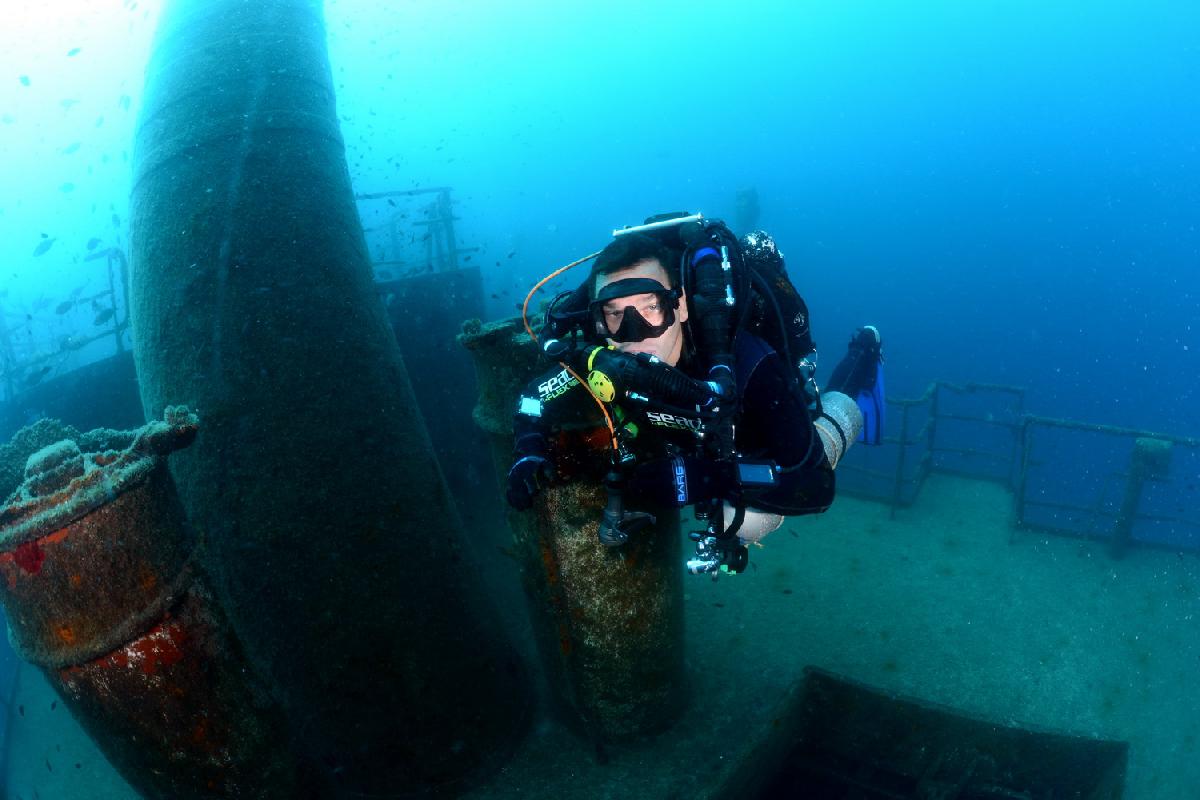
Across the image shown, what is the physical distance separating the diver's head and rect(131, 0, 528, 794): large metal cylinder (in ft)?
5.74

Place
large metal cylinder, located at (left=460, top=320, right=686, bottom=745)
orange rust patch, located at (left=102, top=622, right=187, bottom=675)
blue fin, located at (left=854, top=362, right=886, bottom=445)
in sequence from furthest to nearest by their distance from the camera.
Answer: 1. blue fin, located at (left=854, top=362, right=886, bottom=445)
2. large metal cylinder, located at (left=460, top=320, right=686, bottom=745)
3. orange rust patch, located at (left=102, top=622, right=187, bottom=675)

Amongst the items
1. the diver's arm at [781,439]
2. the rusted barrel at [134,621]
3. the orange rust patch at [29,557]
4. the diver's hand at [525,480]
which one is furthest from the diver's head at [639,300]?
the orange rust patch at [29,557]

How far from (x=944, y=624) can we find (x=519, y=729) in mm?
4082

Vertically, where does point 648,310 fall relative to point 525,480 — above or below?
above

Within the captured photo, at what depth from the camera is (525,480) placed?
112 inches

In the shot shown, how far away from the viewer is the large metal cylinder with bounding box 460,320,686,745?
3.57 meters

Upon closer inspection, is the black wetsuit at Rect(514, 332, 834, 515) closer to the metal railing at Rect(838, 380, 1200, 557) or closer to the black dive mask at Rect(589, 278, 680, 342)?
the black dive mask at Rect(589, 278, 680, 342)

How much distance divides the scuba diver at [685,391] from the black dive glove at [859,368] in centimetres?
142

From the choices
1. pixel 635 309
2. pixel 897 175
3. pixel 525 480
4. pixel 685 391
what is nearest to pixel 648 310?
pixel 635 309

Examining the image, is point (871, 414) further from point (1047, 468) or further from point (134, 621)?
point (1047, 468)

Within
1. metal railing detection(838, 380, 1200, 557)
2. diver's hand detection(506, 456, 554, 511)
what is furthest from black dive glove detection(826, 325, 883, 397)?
metal railing detection(838, 380, 1200, 557)

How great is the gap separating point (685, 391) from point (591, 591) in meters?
1.74

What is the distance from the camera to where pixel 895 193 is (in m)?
116

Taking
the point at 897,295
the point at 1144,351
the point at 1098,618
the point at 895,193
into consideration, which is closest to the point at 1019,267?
the point at 897,295
